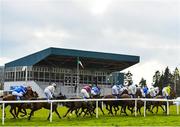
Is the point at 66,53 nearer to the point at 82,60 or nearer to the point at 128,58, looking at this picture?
the point at 82,60

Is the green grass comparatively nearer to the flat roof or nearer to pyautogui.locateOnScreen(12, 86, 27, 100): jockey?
pyautogui.locateOnScreen(12, 86, 27, 100): jockey

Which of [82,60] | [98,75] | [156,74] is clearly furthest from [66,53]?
[156,74]

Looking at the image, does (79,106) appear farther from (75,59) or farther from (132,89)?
(75,59)

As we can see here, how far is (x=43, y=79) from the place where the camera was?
6269 centimetres

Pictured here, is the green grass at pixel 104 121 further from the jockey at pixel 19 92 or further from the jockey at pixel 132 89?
the jockey at pixel 132 89

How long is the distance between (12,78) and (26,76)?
5.46 m

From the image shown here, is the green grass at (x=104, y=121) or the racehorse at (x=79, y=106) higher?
the racehorse at (x=79, y=106)

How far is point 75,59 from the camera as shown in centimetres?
5828

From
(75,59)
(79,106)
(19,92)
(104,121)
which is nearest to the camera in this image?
(104,121)

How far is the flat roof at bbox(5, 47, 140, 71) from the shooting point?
5578cm

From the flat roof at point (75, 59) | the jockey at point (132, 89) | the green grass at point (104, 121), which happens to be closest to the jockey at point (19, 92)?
the green grass at point (104, 121)

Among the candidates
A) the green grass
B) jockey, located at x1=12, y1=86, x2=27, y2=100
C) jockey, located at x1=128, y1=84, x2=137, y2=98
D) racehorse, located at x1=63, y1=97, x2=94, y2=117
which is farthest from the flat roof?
the green grass

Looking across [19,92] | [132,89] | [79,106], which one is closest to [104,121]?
[79,106]

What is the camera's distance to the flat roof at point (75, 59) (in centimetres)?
5578
